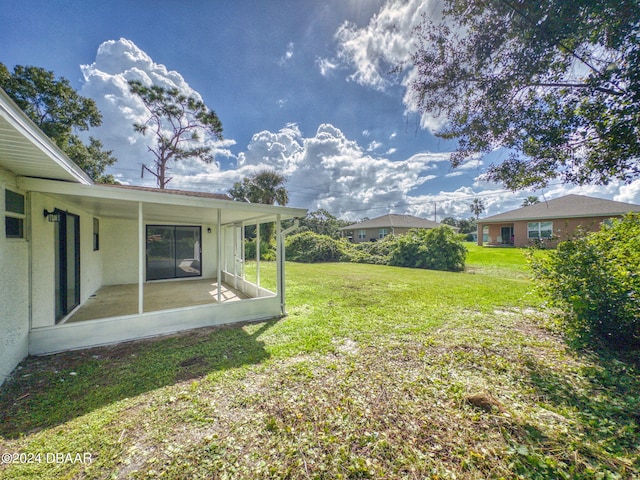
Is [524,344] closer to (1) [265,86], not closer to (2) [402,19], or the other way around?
(2) [402,19]

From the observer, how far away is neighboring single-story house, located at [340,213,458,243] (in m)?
30.1

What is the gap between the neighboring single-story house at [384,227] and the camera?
98.6ft

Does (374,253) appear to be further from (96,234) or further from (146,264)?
(96,234)

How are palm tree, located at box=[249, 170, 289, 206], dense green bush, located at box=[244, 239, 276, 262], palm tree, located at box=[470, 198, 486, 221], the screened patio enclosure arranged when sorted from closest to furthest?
the screened patio enclosure < dense green bush, located at box=[244, 239, 276, 262] < palm tree, located at box=[249, 170, 289, 206] < palm tree, located at box=[470, 198, 486, 221]

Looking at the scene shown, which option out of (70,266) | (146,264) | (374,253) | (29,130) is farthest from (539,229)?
(70,266)

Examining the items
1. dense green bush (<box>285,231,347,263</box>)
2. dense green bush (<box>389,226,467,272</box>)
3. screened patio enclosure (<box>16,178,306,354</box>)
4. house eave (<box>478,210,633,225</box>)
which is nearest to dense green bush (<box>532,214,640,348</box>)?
screened patio enclosure (<box>16,178,306,354</box>)

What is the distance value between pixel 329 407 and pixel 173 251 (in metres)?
8.75

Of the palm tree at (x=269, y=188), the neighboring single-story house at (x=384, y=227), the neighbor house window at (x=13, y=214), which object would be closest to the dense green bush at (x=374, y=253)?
the palm tree at (x=269, y=188)

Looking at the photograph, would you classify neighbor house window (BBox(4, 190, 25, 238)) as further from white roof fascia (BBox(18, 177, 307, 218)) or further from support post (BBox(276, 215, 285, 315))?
support post (BBox(276, 215, 285, 315))

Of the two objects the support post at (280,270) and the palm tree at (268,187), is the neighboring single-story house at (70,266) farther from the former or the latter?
the palm tree at (268,187)

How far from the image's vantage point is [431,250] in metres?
13.9

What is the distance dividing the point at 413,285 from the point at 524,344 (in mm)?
4993

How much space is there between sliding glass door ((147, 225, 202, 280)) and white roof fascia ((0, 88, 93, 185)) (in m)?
5.90

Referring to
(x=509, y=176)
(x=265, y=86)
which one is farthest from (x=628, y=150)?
(x=265, y=86)
